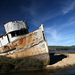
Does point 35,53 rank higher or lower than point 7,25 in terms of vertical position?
lower

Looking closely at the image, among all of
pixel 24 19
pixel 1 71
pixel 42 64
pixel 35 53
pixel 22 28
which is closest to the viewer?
pixel 1 71

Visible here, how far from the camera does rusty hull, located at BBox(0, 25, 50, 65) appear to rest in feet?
21.6

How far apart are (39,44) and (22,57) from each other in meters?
2.05

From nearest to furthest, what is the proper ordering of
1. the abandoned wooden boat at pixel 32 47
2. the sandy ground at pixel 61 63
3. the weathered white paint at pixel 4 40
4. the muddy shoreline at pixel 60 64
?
the muddy shoreline at pixel 60 64 → the sandy ground at pixel 61 63 → the abandoned wooden boat at pixel 32 47 → the weathered white paint at pixel 4 40

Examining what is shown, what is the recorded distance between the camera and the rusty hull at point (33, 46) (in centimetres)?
657

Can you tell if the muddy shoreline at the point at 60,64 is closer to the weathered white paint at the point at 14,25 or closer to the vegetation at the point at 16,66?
the vegetation at the point at 16,66

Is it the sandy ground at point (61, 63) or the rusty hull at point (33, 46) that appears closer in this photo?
the sandy ground at point (61, 63)

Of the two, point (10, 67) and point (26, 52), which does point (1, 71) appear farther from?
point (26, 52)

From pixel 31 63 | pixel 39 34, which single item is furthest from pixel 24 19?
pixel 31 63

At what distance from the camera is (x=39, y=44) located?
22.1ft

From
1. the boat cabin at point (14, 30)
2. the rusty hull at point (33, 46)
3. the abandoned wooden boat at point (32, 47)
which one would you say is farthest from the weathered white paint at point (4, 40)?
the rusty hull at point (33, 46)

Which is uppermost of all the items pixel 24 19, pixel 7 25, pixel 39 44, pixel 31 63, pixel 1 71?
pixel 24 19

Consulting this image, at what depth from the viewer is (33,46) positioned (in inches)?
267

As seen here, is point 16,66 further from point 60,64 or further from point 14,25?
point 14,25
